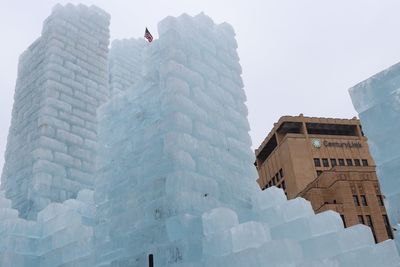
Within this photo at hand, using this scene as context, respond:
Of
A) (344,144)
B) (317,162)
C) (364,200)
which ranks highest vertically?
(344,144)

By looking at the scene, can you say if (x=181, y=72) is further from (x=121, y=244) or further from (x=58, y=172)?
(x=58, y=172)

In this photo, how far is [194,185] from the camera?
519 cm

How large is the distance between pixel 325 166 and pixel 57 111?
170 ft

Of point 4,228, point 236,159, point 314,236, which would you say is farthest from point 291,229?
point 4,228

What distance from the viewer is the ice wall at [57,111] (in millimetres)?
7578

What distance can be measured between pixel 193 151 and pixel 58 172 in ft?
10.9

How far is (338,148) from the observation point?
56.9 m

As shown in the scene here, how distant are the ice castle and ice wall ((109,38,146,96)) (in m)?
2.25

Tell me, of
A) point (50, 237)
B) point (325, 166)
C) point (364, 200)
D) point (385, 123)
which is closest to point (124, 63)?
point (50, 237)

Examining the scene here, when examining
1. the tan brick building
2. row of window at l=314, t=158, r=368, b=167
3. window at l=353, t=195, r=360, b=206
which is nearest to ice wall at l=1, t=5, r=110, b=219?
the tan brick building

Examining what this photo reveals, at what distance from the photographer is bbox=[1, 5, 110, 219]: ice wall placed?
7.58m

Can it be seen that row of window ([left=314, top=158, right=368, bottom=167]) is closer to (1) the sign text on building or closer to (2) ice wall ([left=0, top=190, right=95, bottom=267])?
(1) the sign text on building

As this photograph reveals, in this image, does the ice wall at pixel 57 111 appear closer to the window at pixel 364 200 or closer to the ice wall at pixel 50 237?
the ice wall at pixel 50 237

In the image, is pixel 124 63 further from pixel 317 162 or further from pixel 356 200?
pixel 317 162
